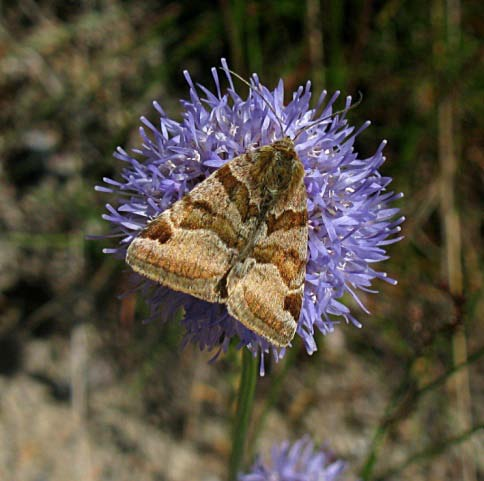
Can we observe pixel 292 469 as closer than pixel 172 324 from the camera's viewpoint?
Yes

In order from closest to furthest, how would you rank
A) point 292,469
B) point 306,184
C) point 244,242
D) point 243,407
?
point 244,242, point 306,184, point 243,407, point 292,469

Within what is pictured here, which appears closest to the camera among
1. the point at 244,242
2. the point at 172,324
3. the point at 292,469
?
the point at 244,242

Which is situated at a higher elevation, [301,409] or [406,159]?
[406,159]

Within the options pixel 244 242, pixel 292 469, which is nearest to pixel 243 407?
pixel 292 469

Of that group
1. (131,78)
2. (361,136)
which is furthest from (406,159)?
(131,78)

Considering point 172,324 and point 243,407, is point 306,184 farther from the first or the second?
point 172,324

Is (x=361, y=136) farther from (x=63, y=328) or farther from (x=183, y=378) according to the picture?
(x=63, y=328)

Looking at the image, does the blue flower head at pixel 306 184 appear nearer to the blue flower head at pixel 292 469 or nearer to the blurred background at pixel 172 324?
the blue flower head at pixel 292 469
